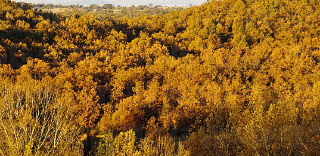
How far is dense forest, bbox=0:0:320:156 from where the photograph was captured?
25.3 metres

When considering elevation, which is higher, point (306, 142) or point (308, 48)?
point (308, 48)

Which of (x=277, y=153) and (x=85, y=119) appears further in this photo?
(x=85, y=119)

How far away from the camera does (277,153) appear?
1017 inches

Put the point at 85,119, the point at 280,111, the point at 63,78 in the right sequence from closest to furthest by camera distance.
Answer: the point at 280,111
the point at 85,119
the point at 63,78

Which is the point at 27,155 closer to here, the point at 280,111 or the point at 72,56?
the point at 280,111

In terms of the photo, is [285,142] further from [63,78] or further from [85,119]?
[63,78]

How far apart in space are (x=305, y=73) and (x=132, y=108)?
5763cm

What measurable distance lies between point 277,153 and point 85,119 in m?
32.7

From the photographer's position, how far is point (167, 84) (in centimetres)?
5909

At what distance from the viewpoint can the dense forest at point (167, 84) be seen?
995 inches

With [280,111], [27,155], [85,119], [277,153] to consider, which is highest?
[27,155]

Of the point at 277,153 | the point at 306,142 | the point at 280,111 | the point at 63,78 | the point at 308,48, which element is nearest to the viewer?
the point at 277,153

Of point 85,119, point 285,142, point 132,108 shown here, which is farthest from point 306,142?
point 85,119

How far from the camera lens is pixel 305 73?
70375 mm
